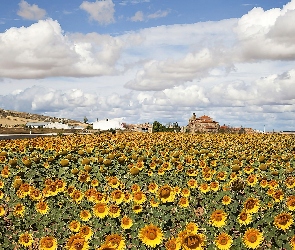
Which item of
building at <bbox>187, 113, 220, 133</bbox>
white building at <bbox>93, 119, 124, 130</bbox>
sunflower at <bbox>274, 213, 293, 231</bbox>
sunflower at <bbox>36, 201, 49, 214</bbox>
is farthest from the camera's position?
white building at <bbox>93, 119, 124, 130</bbox>

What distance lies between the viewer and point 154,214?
25.8 ft

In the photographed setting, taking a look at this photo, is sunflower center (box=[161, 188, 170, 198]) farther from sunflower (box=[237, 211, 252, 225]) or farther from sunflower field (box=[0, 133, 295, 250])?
sunflower (box=[237, 211, 252, 225])

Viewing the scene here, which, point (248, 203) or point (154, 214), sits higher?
point (248, 203)

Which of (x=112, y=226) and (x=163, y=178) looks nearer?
(x=112, y=226)

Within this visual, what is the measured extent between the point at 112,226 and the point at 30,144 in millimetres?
11191

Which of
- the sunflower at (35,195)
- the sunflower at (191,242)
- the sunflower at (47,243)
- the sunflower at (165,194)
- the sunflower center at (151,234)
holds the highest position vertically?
the sunflower at (165,194)

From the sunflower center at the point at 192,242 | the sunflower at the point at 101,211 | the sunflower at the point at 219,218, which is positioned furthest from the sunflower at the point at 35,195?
the sunflower center at the point at 192,242

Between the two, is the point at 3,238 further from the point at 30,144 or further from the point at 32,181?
the point at 30,144

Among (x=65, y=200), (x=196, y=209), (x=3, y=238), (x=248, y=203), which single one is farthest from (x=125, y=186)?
(x=248, y=203)

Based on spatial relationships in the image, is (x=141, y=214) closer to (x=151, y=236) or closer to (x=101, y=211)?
(x=101, y=211)

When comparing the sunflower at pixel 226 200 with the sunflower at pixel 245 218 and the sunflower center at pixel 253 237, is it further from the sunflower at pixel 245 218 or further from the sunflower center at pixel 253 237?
the sunflower center at pixel 253 237

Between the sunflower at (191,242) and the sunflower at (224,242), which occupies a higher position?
the sunflower at (191,242)

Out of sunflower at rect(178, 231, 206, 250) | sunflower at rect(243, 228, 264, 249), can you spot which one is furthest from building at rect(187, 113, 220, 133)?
sunflower at rect(178, 231, 206, 250)

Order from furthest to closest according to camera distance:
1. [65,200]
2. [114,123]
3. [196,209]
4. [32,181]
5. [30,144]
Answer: [114,123] < [30,144] < [32,181] < [196,209] < [65,200]
